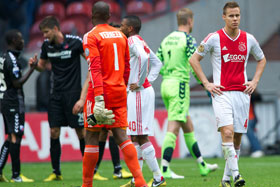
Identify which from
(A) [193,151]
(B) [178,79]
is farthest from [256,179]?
(B) [178,79]

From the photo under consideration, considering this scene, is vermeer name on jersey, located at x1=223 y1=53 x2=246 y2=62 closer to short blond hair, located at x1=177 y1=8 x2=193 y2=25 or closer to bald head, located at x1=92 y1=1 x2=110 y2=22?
bald head, located at x1=92 y1=1 x2=110 y2=22

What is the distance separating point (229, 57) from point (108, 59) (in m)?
1.48

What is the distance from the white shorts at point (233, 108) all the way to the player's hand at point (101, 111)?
1415 mm

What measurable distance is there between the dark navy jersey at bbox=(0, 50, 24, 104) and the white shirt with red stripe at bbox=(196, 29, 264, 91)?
11.2ft

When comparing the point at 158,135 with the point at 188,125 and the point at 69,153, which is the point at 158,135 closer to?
the point at 69,153

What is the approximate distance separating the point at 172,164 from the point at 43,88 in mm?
4496

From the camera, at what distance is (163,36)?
15.8 metres

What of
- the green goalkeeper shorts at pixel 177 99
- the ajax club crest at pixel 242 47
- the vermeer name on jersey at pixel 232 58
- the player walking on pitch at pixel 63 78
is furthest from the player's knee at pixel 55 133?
the ajax club crest at pixel 242 47

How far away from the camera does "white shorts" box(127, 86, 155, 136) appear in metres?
7.36

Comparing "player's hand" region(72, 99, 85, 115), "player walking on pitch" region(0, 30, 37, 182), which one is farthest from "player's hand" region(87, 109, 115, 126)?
"player walking on pitch" region(0, 30, 37, 182)

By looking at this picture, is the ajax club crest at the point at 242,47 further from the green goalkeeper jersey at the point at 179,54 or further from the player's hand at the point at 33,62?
the player's hand at the point at 33,62

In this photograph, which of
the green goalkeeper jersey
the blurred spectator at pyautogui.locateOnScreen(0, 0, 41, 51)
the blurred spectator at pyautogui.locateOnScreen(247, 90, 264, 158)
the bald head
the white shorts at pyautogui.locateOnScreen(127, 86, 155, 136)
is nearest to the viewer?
the bald head

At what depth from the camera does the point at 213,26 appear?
15469 mm

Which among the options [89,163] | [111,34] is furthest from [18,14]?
[89,163]
